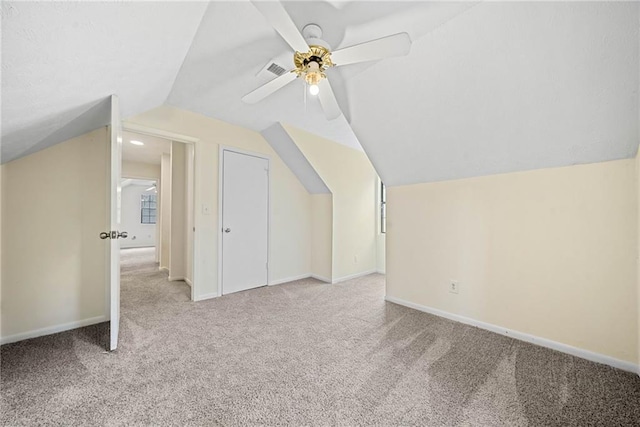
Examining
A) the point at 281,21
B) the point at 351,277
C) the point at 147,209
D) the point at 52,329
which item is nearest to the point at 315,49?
the point at 281,21

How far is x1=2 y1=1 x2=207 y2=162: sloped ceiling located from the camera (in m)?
0.91

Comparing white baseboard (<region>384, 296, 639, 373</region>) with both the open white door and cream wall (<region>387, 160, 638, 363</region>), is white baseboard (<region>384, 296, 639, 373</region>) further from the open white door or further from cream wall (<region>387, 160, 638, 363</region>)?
the open white door

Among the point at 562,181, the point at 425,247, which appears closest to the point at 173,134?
the point at 425,247

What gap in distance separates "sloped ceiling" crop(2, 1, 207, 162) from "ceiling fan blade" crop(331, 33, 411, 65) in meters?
0.81

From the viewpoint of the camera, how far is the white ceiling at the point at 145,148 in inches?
151

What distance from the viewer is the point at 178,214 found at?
156 inches

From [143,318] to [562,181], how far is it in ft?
12.8

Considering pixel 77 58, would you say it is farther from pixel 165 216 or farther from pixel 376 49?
pixel 165 216

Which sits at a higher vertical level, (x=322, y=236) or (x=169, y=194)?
(x=169, y=194)

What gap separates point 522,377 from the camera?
1.56 meters

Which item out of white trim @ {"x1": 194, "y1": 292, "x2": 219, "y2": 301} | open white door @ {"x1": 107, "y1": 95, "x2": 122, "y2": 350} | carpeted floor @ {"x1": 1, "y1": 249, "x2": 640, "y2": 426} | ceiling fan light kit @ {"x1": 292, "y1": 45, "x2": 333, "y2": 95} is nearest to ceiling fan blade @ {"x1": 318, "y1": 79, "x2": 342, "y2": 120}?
ceiling fan light kit @ {"x1": 292, "y1": 45, "x2": 333, "y2": 95}

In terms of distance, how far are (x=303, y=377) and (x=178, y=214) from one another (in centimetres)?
342

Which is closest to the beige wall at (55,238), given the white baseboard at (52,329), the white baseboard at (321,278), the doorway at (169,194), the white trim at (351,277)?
the white baseboard at (52,329)

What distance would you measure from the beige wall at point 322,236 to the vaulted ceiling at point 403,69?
1.81 metres
